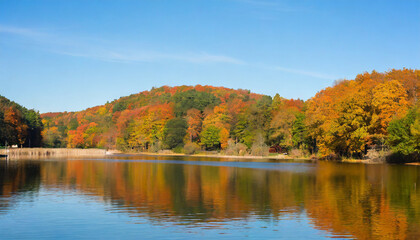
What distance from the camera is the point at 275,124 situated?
10281 centimetres

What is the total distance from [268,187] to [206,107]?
379ft

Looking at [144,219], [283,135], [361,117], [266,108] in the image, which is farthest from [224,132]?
[144,219]

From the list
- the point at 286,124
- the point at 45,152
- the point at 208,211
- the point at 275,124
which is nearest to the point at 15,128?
the point at 45,152

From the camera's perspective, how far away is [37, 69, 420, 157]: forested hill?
7256 cm

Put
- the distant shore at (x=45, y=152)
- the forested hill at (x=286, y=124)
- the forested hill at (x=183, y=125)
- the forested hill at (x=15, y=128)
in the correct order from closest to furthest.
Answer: the forested hill at (x=286, y=124)
the distant shore at (x=45, y=152)
the forested hill at (x=15, y=128)
the forested hill at (x=183, y=125)

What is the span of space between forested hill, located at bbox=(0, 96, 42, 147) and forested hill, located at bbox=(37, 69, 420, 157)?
24.9m

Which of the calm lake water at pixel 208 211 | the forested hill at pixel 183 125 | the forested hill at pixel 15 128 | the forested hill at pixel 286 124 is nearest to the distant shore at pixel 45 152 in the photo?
the forested hill at pixel 15 128

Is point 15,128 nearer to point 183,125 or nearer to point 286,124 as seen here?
point 183,125

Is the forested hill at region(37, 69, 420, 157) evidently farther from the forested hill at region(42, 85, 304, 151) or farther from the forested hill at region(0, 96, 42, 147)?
the forested hill at region(0, 96, 42, 147)

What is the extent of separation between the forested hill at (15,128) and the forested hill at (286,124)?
24.9 metres

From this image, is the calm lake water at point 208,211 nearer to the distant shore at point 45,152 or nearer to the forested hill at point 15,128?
the distant shore at point 45,152

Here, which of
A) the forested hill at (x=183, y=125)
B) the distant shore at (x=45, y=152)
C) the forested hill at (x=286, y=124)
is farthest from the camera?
the forested hill at (x=183, y=125)

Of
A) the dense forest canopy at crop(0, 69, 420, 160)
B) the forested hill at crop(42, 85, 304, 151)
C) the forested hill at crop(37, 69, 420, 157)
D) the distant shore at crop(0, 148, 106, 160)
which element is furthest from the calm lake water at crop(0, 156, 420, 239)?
the distant shore at crop(0, 148, 106, 160)

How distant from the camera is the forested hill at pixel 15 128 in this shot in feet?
378
